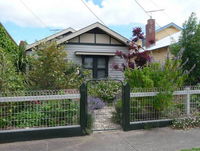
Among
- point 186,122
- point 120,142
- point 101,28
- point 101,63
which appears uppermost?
point 101,28

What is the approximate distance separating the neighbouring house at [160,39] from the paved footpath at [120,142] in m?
5.33

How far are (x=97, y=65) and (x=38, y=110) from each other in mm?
7008

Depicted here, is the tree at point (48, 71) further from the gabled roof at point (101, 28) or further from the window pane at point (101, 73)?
the window pane at point (101, 73)

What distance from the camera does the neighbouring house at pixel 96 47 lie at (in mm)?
10688

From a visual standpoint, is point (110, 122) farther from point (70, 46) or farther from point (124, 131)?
point (70, 46)

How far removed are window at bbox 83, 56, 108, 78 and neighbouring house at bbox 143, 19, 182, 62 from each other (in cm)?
278

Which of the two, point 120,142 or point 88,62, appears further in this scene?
point 88,62

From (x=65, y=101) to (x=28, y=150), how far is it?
1.33 meters

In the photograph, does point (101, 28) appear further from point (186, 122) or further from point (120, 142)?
point (120, 142)

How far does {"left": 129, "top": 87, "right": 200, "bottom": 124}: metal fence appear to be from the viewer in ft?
16.4

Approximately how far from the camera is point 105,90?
816cm

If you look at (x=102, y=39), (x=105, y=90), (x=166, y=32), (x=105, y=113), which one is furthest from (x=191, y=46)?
(x=166, y=32)

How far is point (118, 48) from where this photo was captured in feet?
37.4

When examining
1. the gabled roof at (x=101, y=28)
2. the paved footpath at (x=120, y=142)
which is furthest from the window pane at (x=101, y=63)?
the paved footpath at (x=120, y=142)
